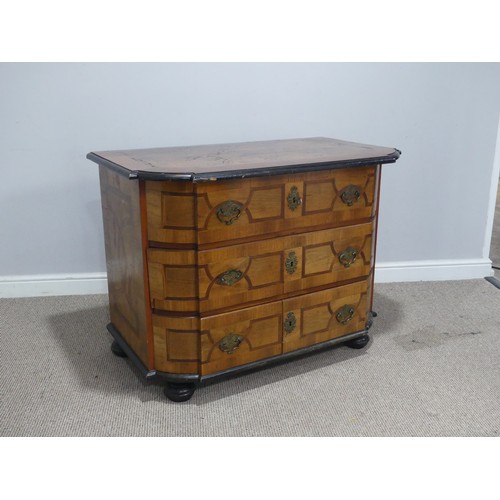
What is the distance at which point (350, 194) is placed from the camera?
2.05 metres

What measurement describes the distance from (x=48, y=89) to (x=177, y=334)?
4.49ft

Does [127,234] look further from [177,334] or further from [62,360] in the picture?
[62,360]

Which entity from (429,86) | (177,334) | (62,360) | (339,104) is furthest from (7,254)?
(429,86)

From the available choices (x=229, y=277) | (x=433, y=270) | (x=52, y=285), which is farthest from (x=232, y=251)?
(x=433, y=270)

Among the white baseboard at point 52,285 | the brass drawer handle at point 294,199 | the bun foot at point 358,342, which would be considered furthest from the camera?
the white baseboard at point 52,285

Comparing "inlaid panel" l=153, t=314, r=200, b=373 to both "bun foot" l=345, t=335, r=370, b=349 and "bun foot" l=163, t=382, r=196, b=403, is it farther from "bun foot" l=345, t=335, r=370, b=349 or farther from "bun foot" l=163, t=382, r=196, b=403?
"bun foot" l=345, t=335, r=370, b=349

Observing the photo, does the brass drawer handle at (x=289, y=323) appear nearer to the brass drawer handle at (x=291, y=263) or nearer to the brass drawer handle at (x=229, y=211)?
Answer: the brass drawer handle at (x=291, y=263)

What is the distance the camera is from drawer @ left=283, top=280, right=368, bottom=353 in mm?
2074

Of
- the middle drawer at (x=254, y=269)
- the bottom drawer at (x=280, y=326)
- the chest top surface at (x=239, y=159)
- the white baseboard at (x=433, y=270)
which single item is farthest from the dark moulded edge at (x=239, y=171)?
the white baseboard at (x=433, y=270)

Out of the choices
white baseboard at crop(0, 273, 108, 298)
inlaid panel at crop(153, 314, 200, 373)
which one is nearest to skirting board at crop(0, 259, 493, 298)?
white baseboard at crop(0, 273, 108, 298)

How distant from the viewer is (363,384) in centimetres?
208

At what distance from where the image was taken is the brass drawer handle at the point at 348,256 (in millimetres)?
2119

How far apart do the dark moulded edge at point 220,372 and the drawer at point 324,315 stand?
0.06 feet

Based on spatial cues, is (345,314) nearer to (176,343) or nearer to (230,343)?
(230,343)
